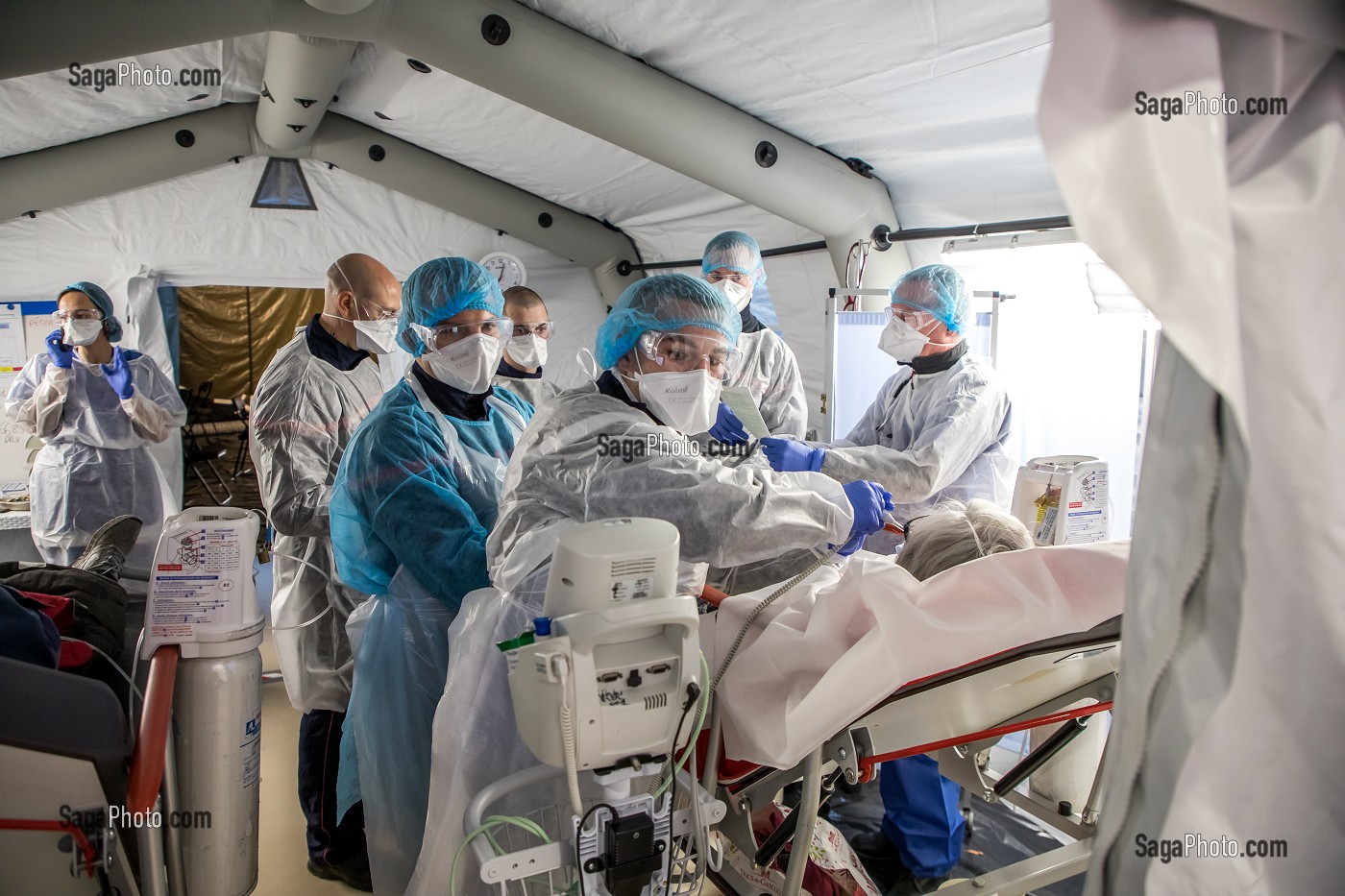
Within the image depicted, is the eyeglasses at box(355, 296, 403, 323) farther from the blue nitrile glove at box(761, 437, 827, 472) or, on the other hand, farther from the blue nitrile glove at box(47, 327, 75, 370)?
the blue nitrile glove at box(47, 327, 75, 370)

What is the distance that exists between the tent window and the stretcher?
4771 millimetres

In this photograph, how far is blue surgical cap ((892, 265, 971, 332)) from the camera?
2.84m

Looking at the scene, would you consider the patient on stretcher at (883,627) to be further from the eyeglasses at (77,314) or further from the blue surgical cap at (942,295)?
the eyeglasses at (77,314)

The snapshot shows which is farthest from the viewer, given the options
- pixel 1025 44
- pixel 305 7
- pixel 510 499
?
pixel 305 7

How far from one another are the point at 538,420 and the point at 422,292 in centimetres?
73

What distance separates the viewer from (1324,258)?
615 millimetres

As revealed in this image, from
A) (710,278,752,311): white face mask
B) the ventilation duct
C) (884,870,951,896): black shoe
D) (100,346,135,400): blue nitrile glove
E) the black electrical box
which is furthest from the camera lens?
(100,346,135,400): blue nitrile glove

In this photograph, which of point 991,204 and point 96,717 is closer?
point 96,717

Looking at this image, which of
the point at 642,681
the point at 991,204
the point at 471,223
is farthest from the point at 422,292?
the point at 471,223

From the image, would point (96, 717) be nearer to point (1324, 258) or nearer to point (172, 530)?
point (172, 530)

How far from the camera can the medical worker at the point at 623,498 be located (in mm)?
1467

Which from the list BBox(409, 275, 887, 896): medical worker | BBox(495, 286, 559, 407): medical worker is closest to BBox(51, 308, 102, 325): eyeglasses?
BBox(495, 286, 559, 407): medical worker

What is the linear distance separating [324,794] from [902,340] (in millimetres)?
2339

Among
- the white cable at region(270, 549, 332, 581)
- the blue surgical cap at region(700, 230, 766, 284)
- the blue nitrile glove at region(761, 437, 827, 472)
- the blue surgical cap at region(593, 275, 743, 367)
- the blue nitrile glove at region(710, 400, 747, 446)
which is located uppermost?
the blue surgical cap at region(700, 230, 766, 284)
